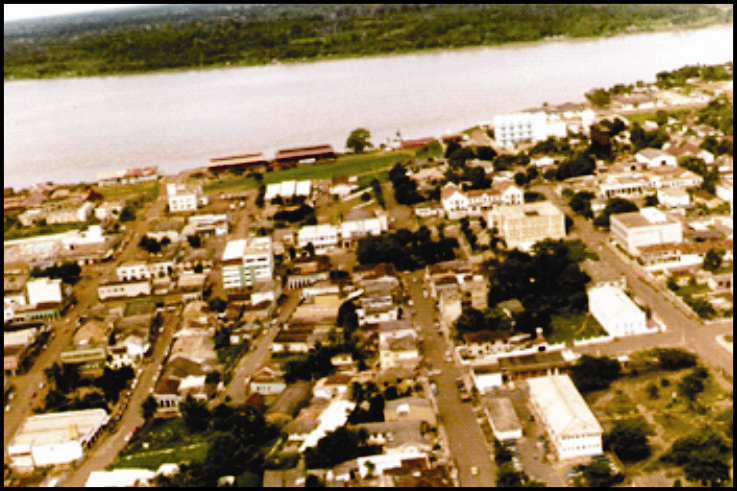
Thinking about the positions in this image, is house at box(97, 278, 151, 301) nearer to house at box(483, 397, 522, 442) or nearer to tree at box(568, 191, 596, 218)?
house at box(483, 397, 522, 442)

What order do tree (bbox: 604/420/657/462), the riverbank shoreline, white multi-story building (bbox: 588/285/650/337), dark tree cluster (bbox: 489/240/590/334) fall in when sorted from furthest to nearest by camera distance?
the riverbank shoreline, dark tree cluster (bbox: 489/240/590/334), white multi-story building (bbox: 588/285/650/337), tree (bbox: 604/420/657/462)

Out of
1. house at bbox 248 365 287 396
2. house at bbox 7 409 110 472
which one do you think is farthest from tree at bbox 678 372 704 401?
house at bbox 7 409 110 472

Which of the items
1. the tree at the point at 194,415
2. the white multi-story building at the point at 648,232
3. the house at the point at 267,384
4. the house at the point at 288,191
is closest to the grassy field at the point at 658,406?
the house at the point at 267,384

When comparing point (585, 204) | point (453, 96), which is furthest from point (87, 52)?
point (585, 204)

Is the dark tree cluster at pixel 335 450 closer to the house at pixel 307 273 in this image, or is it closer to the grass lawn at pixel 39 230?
the house at pixel 307 273

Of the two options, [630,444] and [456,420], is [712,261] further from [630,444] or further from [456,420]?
[456,420]

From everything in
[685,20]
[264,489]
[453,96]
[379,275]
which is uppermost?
[685,20]

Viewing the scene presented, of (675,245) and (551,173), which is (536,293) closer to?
(675,245)
